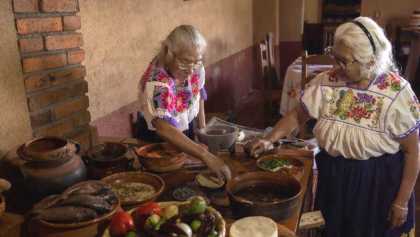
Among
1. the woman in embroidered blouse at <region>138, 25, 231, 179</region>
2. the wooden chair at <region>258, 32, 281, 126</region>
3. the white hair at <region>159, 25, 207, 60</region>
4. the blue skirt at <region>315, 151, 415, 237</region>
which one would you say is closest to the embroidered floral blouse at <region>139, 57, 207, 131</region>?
the woman in embroidered blouse at <region>138, 25, 231, 179</region>

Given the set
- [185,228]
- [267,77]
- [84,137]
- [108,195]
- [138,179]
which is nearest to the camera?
[185,228]

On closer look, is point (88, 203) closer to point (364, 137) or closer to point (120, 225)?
point (120, 225)

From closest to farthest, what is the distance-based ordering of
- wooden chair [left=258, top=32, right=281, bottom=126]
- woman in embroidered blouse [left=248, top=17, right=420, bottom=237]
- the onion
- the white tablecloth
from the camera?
the onion
woman in embroidered blouse [left=248, top=17, right=420, bottom=237]
the white tablecloth
wooden chair [left=258, top=32, right=281, bottom=126]

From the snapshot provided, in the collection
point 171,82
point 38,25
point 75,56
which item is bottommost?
point 171,82

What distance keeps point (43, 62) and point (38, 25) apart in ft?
0.53

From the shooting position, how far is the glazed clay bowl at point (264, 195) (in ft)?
4.38

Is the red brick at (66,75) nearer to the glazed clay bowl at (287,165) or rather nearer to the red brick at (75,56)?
the red brick at (75,56)

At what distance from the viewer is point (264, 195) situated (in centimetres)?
147

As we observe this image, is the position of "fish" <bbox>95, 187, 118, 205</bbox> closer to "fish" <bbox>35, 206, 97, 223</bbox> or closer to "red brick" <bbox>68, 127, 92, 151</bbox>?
"fish" <bbox>35, 206, 97, 223</bbox>

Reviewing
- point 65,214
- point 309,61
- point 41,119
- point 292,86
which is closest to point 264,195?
point 65,214

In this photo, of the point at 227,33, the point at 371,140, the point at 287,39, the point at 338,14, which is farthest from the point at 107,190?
the point at 338,14

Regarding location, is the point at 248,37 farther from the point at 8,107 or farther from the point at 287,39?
the point at 8,107

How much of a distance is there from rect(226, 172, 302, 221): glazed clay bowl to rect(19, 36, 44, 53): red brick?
103cm

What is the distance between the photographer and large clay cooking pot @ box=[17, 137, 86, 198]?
4.91 ft
